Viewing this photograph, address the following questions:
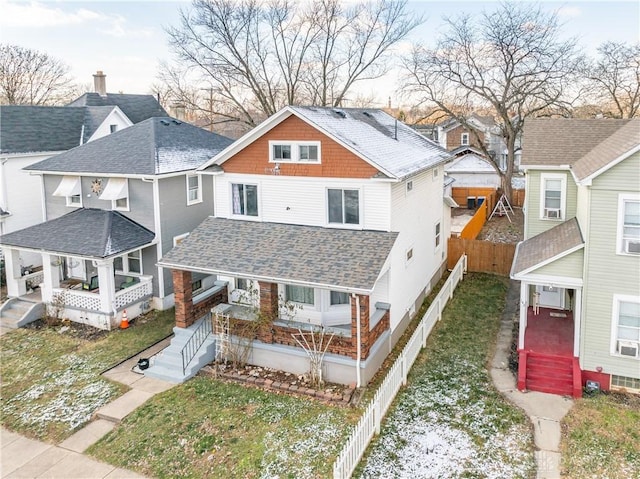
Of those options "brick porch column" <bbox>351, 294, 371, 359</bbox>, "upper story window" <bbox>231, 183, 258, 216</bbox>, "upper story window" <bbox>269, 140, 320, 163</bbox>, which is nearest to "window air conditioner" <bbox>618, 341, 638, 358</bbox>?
"brick porch column" <bbox>351, 294, 371, 359</bbox>

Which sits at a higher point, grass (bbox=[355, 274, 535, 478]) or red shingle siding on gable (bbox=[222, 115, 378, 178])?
red shingle siding on gable (bbox=[222, 115, 378, 178])

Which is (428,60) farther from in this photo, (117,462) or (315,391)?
(117,462)

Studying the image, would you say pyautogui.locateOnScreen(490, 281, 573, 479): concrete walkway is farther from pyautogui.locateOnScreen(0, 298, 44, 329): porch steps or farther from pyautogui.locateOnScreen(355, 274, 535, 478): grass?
pyautogui.locateOnScreen(0, 298, 44, 329): porch steps

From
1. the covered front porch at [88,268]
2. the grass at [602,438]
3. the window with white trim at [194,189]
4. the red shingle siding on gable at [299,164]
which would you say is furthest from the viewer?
the window with white trim at [194,189]

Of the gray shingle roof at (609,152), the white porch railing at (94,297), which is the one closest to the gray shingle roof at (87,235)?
the white porch railing at (94,297)

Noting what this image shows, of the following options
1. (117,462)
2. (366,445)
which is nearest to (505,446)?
(366,445)

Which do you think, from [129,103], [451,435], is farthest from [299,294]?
[129,103]

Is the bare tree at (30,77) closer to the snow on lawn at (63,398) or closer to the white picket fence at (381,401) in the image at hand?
the snow on lawn at (63,398)
